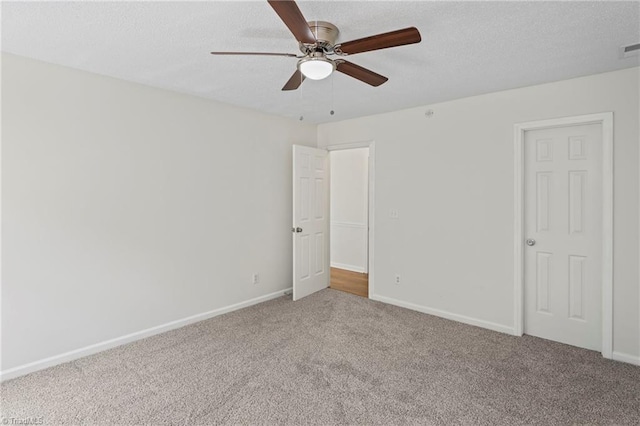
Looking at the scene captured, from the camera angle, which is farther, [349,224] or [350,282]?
[349,224]

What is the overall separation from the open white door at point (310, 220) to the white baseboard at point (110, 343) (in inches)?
27.5

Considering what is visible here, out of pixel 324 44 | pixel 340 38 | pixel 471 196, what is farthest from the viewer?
pixel 471 196

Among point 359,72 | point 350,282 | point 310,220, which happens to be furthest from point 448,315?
point 359,72

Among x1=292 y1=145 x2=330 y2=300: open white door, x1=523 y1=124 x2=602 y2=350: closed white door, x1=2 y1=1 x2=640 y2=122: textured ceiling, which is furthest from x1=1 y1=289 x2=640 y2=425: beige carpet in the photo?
x1=2 y1=1 x2=640 y2=122: textured ceiling

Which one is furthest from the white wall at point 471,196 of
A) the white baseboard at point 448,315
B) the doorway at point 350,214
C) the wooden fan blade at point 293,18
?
the wooden fan blade at point 293,18

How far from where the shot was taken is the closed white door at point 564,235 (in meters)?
3.02

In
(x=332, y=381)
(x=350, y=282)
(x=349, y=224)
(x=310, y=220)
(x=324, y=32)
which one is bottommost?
(x=332, y=381)

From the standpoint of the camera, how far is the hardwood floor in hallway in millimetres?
4884

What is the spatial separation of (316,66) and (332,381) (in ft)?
7.08

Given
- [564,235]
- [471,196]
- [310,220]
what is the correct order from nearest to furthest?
→ [564,235] → [471,196] → [310,220]

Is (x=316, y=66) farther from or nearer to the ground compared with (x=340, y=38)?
nearer to the ground

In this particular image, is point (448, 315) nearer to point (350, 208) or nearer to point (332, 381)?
point (332, 381)

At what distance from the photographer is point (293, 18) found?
1.56m

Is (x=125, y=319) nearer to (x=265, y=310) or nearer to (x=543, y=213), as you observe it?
(x=265, y=310)
